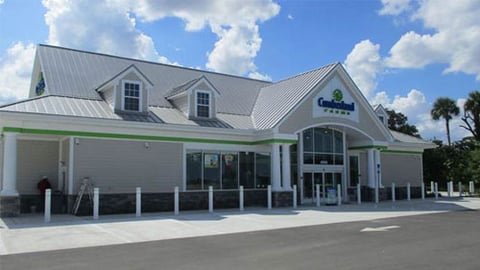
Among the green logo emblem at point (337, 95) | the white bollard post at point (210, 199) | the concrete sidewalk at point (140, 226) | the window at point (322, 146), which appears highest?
the green logo emblem at point (337, 95)

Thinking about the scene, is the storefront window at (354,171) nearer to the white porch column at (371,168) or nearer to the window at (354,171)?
the window at (354,171)

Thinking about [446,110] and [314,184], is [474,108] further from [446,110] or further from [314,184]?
[314,184]

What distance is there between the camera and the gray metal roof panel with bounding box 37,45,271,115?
2350cm

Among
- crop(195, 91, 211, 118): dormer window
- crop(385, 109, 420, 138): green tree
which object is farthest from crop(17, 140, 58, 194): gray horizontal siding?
crop(385, 109, 420, 138): green tree

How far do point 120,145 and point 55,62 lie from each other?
7.40 metres

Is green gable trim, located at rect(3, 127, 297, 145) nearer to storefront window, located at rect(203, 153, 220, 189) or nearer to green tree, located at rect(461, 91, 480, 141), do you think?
storefront window, located at rect(203, 153, 220, 189)

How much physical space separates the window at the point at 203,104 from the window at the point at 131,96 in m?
3.32

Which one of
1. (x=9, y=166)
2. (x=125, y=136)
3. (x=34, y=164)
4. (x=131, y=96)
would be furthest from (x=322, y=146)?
(x=9, y=166)

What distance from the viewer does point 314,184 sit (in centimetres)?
2717

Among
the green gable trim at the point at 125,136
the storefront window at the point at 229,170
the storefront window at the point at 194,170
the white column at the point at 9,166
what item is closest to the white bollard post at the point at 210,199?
the storefront window at the point at 194,170

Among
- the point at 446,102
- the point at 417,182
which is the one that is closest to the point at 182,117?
the point at 417,182

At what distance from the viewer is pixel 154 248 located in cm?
1145

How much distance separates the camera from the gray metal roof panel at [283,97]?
24891 millimetres

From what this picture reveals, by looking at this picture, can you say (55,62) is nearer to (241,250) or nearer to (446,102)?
(241,250)
